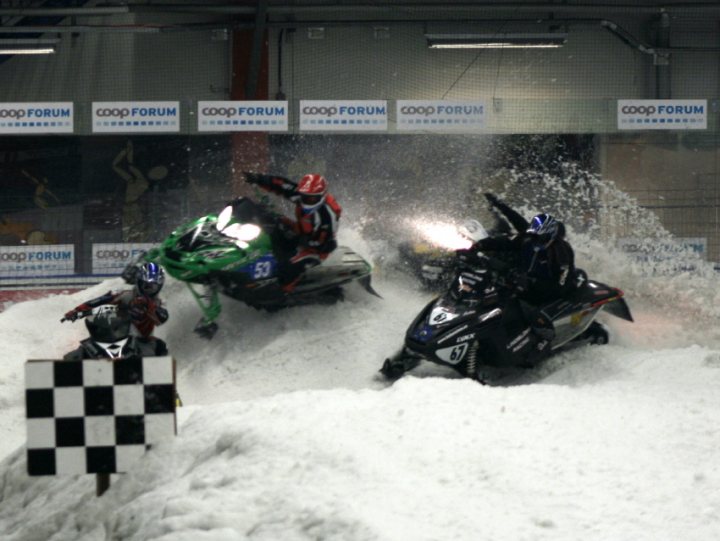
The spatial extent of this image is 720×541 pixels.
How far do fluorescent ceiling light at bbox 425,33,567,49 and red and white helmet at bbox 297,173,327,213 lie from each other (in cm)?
877

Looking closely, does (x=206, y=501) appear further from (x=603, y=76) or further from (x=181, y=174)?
(x=603, y=76)

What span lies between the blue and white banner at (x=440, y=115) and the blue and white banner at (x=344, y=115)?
32cm

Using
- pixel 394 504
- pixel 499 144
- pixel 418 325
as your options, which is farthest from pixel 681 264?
pixel 394 504

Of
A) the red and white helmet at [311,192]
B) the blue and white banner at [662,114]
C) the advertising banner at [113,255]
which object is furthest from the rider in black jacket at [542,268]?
the blue and white banner at [662,114]

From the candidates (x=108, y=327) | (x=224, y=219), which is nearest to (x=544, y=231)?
(x=224, y=219)

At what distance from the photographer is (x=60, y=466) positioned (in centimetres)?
654

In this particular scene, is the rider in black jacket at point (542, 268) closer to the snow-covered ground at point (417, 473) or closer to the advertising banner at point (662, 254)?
the snow-covered ground at point (417, 473)

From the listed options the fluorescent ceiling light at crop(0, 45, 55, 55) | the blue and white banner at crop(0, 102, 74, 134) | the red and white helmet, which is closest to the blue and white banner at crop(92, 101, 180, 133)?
the blue and white banner at crop(0, 102, 74, 134)

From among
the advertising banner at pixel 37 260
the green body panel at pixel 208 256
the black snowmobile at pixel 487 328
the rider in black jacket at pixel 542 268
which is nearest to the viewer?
the black snowmobile at pixel 487 328

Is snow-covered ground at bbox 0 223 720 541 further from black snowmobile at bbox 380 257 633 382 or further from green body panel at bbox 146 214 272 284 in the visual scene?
green body panel at bbox 146 214 272 284

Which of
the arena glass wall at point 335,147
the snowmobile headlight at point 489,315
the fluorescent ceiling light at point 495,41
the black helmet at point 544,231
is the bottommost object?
the snowmobile headlight at point 489,315

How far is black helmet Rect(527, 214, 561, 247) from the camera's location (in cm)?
1206

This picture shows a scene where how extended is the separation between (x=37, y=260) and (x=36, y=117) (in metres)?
2.25

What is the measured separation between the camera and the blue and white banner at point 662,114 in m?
18.7
